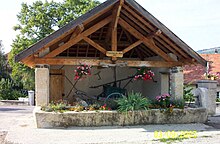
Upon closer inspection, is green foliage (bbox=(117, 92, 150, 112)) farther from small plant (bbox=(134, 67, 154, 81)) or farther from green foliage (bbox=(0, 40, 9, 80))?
green foliage (bbox=(0, 40, 9, 80))

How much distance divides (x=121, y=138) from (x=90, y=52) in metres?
7.11

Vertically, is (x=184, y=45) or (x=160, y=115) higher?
(x=184, y=45)

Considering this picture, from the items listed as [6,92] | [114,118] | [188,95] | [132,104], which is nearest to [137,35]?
[132,104]

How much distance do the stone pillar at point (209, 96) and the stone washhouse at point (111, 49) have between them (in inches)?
33.9

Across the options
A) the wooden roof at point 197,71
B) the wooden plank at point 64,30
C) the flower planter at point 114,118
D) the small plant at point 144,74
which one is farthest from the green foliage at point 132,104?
the wooden roof at point 197,71

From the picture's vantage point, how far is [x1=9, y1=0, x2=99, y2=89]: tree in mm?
24312

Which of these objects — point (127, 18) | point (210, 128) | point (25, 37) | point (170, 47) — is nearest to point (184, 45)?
point (170, 47)

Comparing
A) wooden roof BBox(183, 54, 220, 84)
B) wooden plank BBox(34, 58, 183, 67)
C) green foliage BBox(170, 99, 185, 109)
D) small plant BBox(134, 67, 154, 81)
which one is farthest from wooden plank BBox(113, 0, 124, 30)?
wooden roof BBox(183, 54, 220, 84)

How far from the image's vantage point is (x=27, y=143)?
670 cm

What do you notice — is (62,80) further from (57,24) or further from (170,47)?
(57,24)

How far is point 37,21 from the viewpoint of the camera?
82.0 ft

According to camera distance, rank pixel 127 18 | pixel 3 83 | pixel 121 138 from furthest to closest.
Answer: pixel 3 83
pixel 127 18
pixel 121 138

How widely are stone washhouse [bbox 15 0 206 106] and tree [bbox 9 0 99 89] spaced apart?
1195 centimetres

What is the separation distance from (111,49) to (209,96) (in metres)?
4.21
